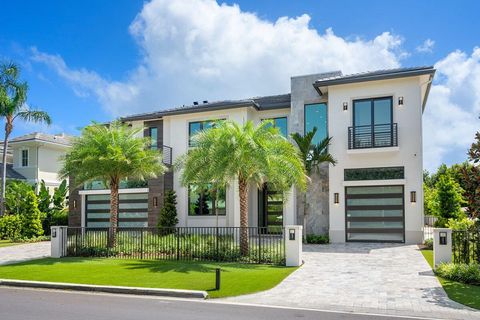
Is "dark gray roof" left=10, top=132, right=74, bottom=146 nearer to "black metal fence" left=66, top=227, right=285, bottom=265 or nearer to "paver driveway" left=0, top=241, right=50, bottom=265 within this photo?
"paver driveway" left=0, top=241, right=50, bottom=265

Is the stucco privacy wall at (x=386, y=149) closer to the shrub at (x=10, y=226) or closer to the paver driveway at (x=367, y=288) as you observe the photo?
the paver driveway at (x=367, y=288)

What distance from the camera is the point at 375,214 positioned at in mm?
20953

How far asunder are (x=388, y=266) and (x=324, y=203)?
8427 mm

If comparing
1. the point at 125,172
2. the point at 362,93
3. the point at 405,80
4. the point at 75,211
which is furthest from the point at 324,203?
the point at 75,211

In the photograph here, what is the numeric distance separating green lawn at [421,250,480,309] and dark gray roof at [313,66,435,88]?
1141 centimetres

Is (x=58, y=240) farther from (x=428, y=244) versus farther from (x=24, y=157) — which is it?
(x=24, y=157)

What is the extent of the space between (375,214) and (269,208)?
613cm

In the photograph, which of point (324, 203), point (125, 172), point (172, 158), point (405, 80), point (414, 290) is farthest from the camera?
point (172, 158)

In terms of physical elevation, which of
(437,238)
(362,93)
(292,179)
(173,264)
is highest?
(362,93)

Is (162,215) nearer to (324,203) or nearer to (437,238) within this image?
(324,203)

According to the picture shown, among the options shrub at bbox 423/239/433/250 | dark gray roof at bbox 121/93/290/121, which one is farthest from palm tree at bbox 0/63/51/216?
shrub at bbox 423/239/433/250

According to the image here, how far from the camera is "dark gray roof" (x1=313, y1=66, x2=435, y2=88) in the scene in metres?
20.1

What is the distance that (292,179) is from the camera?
51.8 ft

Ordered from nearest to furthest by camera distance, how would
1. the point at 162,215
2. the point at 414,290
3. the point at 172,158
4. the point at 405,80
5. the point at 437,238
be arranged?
the point at 414,290 < the point at 437,238 < the point at 405,80 < the point at 162,215 < the point at 172,158
